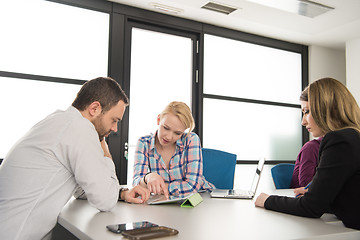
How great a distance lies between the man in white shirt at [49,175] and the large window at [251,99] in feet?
10.5

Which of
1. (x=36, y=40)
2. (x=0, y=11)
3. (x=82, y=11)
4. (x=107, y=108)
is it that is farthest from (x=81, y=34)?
(x=107, y=108)

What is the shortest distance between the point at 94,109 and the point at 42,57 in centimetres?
231

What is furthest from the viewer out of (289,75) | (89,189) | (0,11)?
(289,75)

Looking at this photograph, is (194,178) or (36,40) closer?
(194,178)

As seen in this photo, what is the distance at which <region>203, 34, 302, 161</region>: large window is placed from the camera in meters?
4.68

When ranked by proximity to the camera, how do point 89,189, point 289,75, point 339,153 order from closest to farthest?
1. point 339,153
2. point 89,189
3. point 289,75

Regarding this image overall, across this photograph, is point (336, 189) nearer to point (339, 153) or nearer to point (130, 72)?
point (339, 153)

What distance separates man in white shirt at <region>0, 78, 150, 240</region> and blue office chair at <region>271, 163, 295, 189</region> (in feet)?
6.16

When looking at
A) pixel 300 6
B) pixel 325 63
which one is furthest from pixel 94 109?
pixel 325 63

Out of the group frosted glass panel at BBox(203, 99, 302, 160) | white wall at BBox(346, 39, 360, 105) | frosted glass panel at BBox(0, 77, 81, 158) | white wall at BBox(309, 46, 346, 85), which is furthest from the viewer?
white wall at BBox(309, 46, 346, 85)

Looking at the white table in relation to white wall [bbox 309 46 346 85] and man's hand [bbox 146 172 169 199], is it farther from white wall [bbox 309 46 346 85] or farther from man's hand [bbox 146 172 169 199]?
white wall [bbox 309 46 346 85]

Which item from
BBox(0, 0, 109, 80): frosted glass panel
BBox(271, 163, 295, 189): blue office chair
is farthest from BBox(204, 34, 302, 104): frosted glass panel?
BBox(271, 163, 295, 189): blue office chair

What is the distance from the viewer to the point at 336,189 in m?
1.31

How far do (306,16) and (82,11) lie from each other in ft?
9.16
